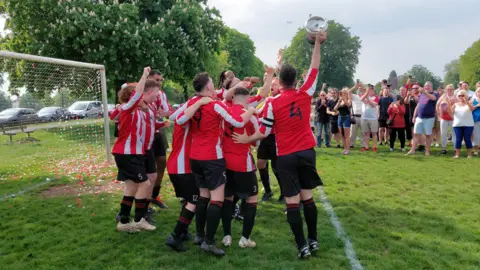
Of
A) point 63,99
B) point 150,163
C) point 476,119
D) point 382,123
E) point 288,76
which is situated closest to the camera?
point 288,76

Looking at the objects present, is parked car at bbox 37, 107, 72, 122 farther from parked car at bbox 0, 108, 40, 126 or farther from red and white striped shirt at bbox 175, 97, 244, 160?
red and white striped shirt at bbox 175, 97, 244, 160

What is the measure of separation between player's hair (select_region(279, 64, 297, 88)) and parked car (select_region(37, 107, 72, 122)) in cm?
760

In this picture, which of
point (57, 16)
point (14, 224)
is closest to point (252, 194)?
point (14, 224)

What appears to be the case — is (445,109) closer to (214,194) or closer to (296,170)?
(296,170)

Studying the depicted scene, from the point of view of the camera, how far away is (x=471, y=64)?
6250 cm

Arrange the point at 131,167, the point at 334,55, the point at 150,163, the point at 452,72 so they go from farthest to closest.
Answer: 1. the point at 452,72
2. the point at 334,55
3. the point at 150,163
4. the point at 131,167

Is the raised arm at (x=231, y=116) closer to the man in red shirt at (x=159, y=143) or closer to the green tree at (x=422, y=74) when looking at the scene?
the man in red shirt at (x=159, y=143)

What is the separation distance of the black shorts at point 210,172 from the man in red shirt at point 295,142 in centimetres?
57

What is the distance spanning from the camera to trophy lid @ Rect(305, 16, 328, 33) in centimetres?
404

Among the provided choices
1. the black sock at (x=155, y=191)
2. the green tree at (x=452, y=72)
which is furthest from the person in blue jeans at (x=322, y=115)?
the green tree at (x=452, y=72)

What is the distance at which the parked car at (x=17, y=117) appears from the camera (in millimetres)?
8156

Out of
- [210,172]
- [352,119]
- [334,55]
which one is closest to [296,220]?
[210,172]

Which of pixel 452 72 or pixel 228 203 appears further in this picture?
pixel 452 72

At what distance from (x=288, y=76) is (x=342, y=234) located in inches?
86.9
